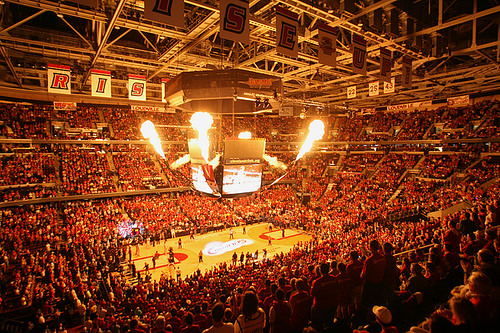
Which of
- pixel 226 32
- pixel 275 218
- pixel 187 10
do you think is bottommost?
pixel 275 218

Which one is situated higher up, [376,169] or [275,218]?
[376,169]

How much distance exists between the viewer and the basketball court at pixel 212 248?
17.7 meters

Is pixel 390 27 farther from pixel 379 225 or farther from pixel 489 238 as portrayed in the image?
pixel 379 225

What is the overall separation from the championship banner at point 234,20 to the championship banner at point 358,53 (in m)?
5.36

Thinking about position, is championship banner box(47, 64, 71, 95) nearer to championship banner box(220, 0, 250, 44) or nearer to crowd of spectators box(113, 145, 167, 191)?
championship banner box(220, 0, 250, 44)

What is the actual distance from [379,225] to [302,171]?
1713 centimetres

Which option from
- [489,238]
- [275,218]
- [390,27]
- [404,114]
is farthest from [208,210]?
[404,114]

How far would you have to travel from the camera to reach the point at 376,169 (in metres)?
31.1

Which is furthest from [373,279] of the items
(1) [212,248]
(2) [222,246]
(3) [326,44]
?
(2) [222,246]

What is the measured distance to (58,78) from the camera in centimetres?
1352

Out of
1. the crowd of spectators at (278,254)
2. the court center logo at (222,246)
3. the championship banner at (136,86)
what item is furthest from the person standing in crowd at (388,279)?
the court center logo at (222,246)

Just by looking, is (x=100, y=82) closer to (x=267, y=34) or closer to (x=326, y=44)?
(x=267, y=34)

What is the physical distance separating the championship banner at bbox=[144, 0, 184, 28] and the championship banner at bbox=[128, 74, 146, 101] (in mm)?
9157

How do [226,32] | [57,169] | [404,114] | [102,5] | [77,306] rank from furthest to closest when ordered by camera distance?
1. [404,114]
2. [57,169]
3. [77,306]
4. [102,5]
5. [226,32]
